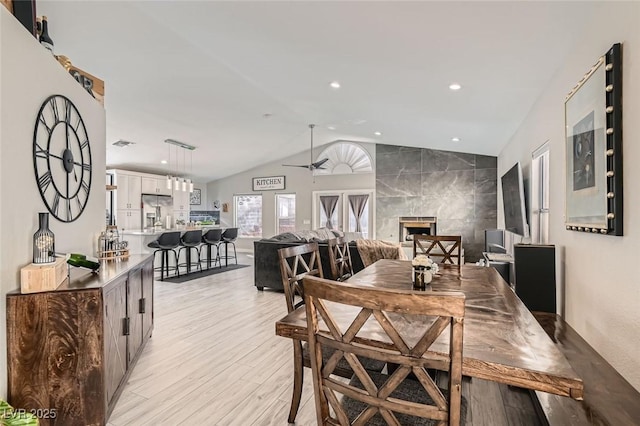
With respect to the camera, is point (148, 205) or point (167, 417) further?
point (148, 205)

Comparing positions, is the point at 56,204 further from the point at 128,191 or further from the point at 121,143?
the point at 128,191

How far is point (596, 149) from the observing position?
1841 mm

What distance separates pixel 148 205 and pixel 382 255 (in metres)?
7.16

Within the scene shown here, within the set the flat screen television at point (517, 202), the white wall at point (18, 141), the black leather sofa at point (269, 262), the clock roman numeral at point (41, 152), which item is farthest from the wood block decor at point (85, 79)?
the flat screen television at point (517, 202)

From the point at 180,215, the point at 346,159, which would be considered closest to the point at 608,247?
the point at 346,159

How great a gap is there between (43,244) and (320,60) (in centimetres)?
291

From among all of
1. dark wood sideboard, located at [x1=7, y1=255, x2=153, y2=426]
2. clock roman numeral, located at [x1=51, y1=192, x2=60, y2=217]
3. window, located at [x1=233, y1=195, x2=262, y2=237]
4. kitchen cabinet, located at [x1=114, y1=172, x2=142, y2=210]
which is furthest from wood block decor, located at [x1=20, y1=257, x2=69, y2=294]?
window, located at [x1=233, y1=195, x2=262, y2=237]

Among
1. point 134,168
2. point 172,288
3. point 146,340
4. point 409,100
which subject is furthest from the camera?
point 134,168

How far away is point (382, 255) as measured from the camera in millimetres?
4586

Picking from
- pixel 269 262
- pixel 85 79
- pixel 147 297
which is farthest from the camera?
pixel 269 262

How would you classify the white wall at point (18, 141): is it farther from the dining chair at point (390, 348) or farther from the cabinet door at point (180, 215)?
the cabinet door at point (180, 215)

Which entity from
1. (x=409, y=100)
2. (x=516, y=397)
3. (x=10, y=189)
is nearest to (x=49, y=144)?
(x=10, y=189)

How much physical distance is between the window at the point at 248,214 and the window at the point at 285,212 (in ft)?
2.31

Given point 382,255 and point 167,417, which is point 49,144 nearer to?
point 167,417
